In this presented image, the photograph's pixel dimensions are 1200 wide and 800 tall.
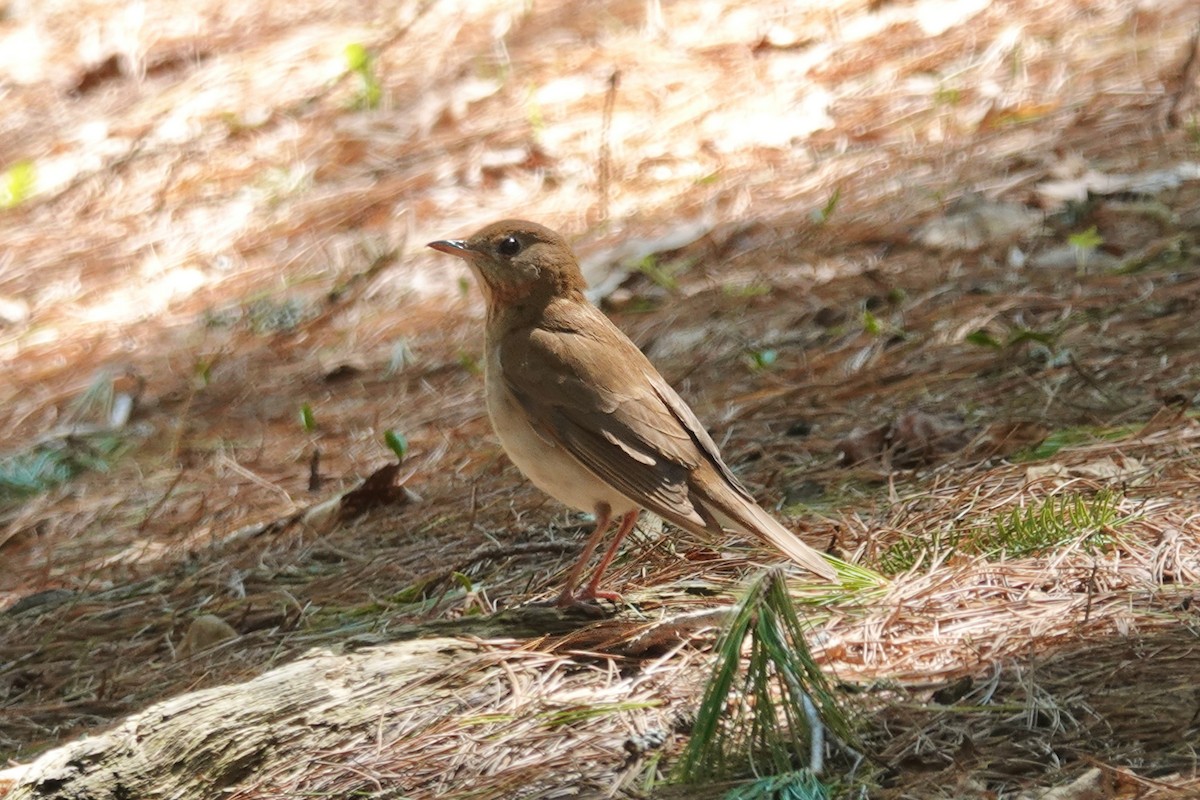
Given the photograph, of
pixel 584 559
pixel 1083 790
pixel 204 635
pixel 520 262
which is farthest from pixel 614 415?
pixel 1083 790

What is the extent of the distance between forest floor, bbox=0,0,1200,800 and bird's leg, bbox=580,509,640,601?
0.11 metres

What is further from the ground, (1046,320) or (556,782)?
(556,782)

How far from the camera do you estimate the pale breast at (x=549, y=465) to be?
427 cm

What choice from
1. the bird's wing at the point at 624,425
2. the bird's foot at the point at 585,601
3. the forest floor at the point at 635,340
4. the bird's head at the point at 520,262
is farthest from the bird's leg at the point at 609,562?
the bird's head at the point at 520,262

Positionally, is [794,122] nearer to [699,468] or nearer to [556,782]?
[699,468]

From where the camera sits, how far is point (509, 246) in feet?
15.8

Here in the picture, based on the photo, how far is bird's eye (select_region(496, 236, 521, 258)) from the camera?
4812mm

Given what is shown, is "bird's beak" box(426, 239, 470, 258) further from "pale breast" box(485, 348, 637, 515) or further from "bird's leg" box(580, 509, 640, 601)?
"bird's leg" box(580, 509, 640, 601)

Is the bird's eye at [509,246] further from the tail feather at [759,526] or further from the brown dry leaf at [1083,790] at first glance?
the brown dry leaf at [1083,790]

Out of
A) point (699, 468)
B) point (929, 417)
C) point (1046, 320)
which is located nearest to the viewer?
point (699, 468)

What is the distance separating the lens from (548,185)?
862 cm

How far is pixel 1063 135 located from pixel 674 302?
254 cm

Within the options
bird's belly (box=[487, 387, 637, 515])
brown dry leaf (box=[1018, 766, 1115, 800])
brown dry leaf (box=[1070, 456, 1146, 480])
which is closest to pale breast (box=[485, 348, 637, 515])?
bird's belly (box=[487, 387, 637, 515])

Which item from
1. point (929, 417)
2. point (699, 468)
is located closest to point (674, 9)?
point (929, 417)
